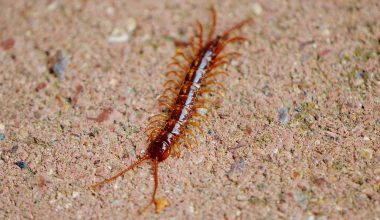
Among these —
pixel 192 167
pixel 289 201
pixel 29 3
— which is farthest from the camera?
pixel 29 3

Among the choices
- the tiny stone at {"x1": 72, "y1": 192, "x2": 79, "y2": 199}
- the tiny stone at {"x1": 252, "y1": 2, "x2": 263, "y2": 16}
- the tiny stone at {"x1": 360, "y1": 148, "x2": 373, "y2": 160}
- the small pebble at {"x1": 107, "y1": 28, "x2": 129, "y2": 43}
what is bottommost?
the tiny stone at {"x1": 72, "y1": 192, "x2": 79, "y2": 199}

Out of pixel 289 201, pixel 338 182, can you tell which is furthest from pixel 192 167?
pixel 338 182

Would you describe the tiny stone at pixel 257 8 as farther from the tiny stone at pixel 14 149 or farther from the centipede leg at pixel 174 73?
the tiny stone at pixel 14 149

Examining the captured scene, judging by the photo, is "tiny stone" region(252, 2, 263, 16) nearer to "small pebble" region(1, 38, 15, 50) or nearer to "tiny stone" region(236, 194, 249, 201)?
"tiny stone" region(236, 194, 249, 201)

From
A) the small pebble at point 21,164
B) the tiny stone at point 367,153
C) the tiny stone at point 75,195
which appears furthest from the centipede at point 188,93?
the tiny stone at point 367,153

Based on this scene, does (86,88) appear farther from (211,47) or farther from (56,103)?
(211,47)

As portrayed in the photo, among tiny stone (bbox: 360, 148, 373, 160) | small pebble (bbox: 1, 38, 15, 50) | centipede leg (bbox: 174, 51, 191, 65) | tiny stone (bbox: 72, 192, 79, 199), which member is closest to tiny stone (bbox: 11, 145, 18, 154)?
tiny stone (bbox: 72, 192, 79, 199)

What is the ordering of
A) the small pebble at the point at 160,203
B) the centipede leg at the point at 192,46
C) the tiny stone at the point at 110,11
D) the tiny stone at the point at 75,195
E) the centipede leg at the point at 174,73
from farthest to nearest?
1. the tiny stone at the point at 110,11
2. the centipede leg at the point at 192,46
3. the centipede leg at the point at 174,73
4. the tiny stone at the point at 75,195
5. the small pebble at the point at 160,203
